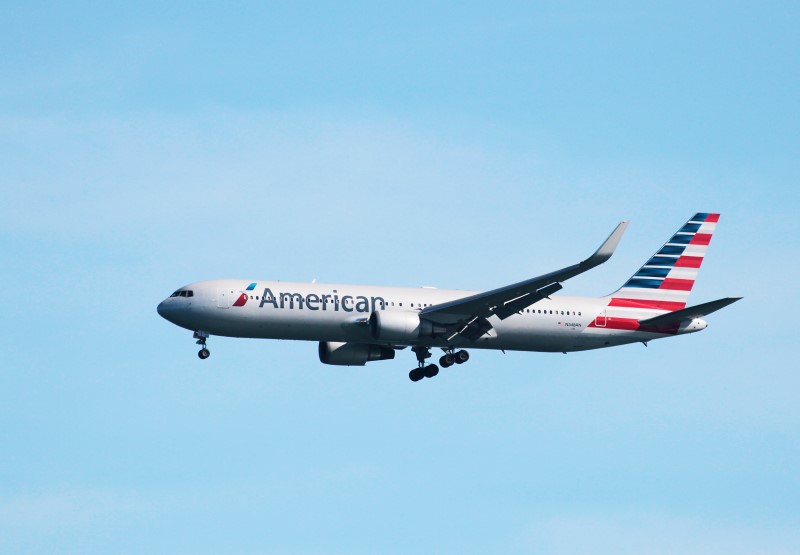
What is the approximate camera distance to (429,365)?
62.1 metres

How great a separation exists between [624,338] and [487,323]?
766 centimetres

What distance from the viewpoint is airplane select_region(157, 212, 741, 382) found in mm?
56594

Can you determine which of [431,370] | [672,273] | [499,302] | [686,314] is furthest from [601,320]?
[431,370]

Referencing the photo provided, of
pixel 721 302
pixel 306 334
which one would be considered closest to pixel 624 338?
pixel 721 302

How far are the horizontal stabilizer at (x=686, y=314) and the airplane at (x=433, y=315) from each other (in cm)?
5

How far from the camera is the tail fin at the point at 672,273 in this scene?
63625 millimetres

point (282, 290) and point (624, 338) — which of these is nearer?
point (282, 290)

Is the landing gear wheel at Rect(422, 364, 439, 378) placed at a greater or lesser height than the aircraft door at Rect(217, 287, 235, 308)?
lesser

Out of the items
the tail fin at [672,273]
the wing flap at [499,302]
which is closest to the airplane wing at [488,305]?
the wing flap at [499,302]

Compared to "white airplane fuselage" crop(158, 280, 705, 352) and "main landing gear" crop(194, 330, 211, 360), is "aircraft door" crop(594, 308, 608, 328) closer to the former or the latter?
"white airplane fuselage" crop(158, 280, 705, 352)

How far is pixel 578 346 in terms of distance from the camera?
202ft

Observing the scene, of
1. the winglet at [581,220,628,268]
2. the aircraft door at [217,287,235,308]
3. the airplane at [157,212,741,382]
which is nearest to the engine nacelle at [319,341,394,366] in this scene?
the airplane at [157,212,741,382]

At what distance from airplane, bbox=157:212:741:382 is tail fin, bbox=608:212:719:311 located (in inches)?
2.8

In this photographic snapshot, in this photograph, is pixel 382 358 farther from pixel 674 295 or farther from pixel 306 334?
pixel 674 295
